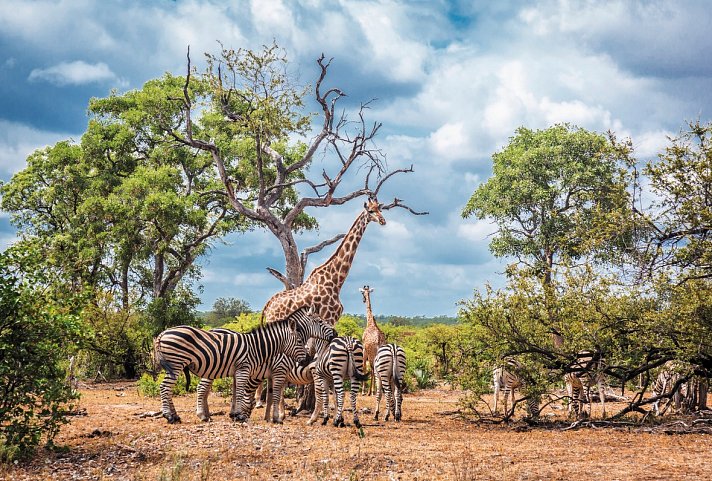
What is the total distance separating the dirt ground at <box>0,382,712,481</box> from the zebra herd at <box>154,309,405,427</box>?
1.65 feet

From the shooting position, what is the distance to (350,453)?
34.4ft

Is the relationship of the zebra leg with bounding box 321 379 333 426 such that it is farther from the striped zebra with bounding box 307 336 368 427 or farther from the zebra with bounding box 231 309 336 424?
the zebra with bounding box 231 309 336 424

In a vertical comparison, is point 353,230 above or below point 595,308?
above

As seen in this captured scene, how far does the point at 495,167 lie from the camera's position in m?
35.3

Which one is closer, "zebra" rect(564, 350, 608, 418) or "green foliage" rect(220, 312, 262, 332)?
"zebra" rect(564, 350, 608, 418)

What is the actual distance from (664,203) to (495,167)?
22.4 meters

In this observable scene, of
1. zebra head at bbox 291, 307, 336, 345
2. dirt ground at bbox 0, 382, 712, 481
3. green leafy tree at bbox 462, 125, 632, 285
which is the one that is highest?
green leafy tree at bbox 462, 125, 632, 285

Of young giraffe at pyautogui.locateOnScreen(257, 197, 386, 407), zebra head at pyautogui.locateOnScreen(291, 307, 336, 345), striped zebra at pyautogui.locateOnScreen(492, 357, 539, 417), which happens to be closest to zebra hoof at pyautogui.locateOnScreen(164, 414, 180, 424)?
zebra head at pyautogui.locateOnScreen(291, 307, 336, 345)

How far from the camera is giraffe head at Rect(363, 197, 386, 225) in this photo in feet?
57.4

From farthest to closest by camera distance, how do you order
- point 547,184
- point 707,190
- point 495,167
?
point 495,167
point 547,184
point 707,190

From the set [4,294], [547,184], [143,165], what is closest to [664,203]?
[4,294]

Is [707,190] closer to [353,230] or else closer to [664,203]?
[664,203]

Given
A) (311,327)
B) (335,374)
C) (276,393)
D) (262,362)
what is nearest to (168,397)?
(262,362)

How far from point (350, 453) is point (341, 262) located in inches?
277
